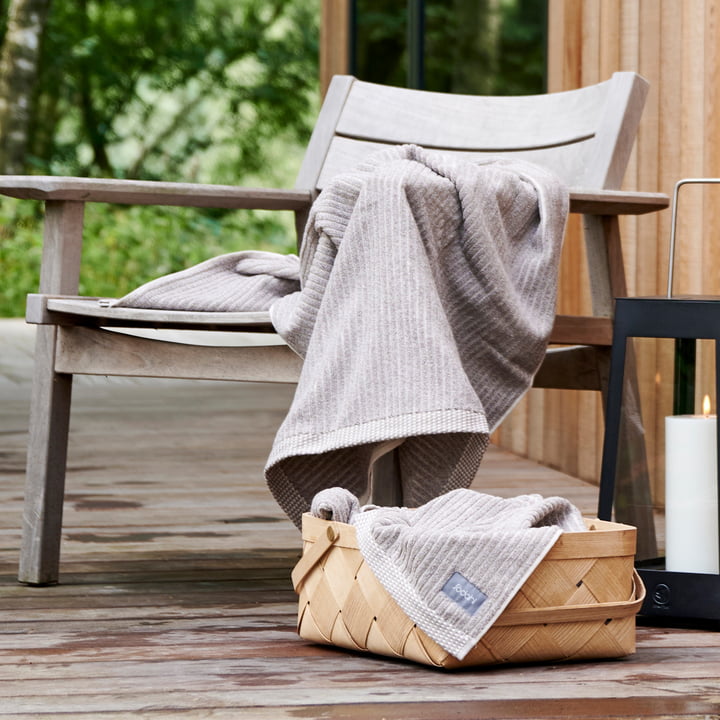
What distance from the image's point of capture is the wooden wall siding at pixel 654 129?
8.08 ft

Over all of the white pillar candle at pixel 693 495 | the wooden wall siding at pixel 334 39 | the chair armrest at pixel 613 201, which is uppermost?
the wooden wall siding at pixel 334 39

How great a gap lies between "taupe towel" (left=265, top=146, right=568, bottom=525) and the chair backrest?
0.79 ft

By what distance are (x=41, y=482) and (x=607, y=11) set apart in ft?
5.20

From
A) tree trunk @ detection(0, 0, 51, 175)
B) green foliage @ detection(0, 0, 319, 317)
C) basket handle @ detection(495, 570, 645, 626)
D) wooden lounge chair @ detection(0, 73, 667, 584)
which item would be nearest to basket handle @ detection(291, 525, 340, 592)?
basket handle @ detection(495, 570, 645, 626)

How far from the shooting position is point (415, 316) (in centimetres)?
154

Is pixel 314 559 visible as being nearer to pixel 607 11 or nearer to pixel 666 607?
pixel 666 607

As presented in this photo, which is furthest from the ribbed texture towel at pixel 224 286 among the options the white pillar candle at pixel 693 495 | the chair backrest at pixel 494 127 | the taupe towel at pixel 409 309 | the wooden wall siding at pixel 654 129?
the wooden wall siding at pixel 654 129

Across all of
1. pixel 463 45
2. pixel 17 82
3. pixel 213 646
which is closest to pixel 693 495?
pixel 213 646

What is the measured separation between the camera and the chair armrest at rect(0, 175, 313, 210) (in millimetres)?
1813

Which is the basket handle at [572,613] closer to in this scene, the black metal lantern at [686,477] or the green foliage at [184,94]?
the black metal lantern at [686,477]

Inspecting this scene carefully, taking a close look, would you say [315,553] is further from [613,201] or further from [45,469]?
[613,201]

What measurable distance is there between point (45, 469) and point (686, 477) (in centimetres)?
85

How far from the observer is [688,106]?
2545 millimetres

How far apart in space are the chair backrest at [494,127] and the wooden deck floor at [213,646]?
0.64m
